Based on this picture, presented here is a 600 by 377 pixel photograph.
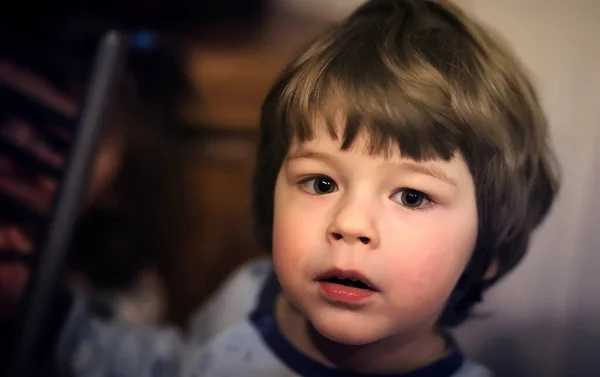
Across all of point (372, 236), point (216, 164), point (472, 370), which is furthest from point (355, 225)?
point (216, 164)

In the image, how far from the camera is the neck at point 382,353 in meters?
0.41

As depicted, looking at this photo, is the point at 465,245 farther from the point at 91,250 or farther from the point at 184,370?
the point at 91,250

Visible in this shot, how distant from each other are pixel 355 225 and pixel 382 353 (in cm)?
10

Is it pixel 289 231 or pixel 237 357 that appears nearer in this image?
pixel 289 231

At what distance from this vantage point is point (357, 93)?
0.37 m

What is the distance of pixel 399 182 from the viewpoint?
0.37 metres

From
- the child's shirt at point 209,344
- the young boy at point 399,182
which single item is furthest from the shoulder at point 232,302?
the young boy at point 399,182

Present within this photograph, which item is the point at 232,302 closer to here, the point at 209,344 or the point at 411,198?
the point at 209,344

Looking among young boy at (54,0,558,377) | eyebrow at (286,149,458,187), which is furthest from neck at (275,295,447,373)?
eyebrow at (286,149,458,187)

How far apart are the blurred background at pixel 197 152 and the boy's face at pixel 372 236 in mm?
76

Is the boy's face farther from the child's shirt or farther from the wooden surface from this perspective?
the wooden surface

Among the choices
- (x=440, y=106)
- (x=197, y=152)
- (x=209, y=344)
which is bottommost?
(x=209, y=344)

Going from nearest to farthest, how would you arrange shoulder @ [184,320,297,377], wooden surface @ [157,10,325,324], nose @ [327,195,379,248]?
nose @ [327,195,379,248], shoulder @ [184,320,297,377], wooden surface @ [157,10,325,324]

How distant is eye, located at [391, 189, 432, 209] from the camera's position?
1.22 ft
